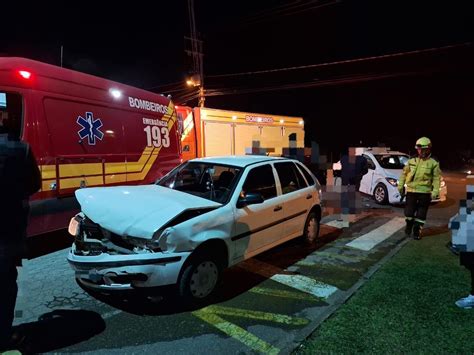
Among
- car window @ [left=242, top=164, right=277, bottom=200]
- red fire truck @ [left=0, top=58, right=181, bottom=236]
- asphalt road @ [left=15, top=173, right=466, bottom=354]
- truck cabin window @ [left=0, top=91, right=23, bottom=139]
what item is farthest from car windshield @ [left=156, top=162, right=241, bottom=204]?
truck cabin window @ [left=0, top=91, right=23, bottom=139]

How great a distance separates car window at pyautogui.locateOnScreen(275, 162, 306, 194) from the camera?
552cm

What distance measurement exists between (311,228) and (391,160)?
600cm

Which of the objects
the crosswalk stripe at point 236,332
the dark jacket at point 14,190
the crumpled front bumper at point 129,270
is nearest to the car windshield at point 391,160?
the crosswalk stripe at point 236,332

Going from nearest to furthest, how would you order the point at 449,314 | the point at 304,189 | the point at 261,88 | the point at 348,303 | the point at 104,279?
the point at 104,279, the point at 449,314, the point at 348,303, the point at 304,189, the point at 261,88

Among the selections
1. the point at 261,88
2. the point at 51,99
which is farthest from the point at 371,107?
the point at 51,99

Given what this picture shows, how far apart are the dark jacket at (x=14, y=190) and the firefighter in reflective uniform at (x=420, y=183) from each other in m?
6.07

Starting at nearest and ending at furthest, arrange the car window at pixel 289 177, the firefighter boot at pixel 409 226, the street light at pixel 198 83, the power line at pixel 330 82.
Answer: the car window at pixel 289 177
the firefighter boot at pixel 409 226
the power line at pixel 330 82
the street light at pixel 198 83

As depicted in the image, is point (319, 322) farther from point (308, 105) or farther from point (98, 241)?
point (308, 105)

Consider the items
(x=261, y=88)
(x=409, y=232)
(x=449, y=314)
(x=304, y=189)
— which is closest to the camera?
(x=449, y=314)

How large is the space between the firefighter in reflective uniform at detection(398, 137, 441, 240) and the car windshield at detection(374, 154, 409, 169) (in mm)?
3993

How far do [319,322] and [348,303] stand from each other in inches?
25.0

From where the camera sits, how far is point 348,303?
4.09 meters

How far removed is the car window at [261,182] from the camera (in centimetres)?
488

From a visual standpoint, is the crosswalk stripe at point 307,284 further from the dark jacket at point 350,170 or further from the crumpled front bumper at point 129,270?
the dark jacket at point 350,170
